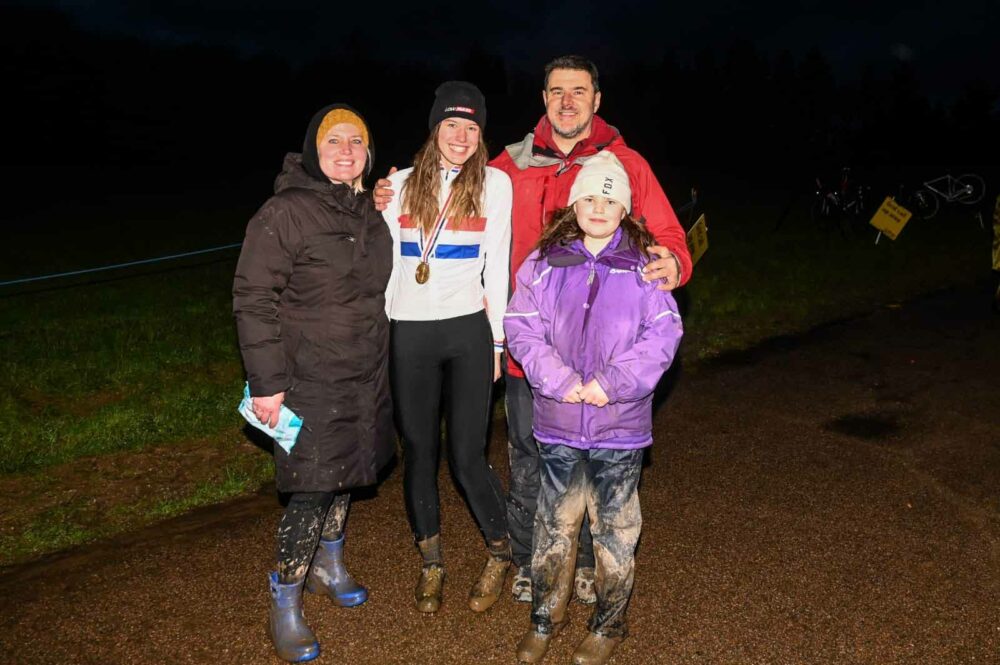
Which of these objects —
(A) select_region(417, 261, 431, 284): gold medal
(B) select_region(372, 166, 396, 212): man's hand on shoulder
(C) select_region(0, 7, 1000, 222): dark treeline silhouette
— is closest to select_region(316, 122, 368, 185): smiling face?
(B) select_region(372, 166, 396, 212): man's hand on shoulder

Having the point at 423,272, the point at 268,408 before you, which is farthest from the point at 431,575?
the point at 423,272

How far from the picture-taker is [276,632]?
3803mm

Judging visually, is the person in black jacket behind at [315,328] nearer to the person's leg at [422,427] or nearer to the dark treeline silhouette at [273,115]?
the person's leg at [422,427]

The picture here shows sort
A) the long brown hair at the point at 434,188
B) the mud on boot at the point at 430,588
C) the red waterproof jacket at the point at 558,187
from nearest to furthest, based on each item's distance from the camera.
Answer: the long brown hair at the point at 434,188 < the red waterproof jacket at the point at 558,187 < the mud on boot at the point at 430,588

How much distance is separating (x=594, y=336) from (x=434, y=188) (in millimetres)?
998

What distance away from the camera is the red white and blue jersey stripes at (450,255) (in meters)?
3.81

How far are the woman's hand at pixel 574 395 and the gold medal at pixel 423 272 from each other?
2.78 ft

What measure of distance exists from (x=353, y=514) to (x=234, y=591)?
3.36ft

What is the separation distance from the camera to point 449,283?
383 centimetres

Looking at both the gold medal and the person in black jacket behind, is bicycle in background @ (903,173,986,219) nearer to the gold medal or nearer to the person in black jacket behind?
the gold medal

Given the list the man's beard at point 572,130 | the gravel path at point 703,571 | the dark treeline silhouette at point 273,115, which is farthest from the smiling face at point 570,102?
the dark treeline silhouette at point 273,115

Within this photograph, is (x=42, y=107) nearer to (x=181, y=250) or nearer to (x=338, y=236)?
(x=181, y=250)

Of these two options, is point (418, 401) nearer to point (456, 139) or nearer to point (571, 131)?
point (456, 139)

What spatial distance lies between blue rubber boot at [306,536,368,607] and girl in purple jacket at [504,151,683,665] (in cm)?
94
